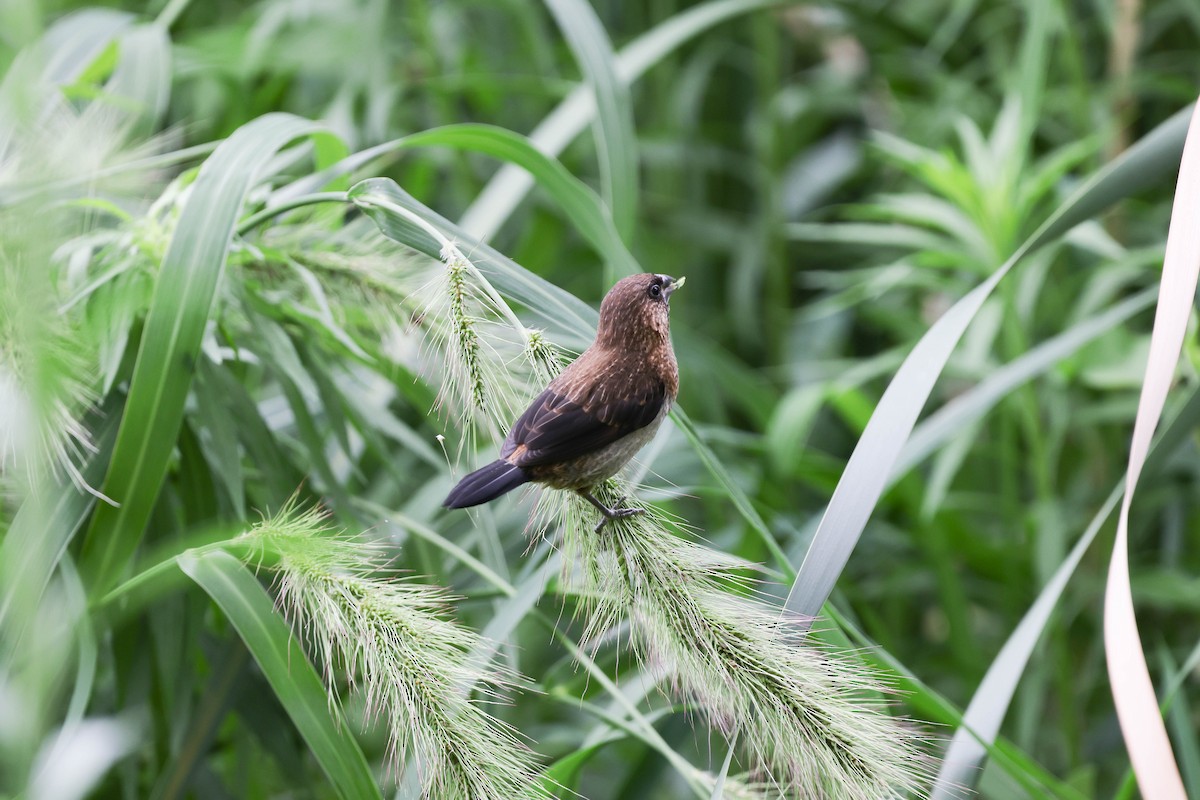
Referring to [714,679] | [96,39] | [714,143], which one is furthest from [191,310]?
[714,143]

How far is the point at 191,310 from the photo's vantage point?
0.74 m

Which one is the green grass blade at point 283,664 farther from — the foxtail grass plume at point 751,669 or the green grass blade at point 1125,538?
the green grass blade at point 1125,538

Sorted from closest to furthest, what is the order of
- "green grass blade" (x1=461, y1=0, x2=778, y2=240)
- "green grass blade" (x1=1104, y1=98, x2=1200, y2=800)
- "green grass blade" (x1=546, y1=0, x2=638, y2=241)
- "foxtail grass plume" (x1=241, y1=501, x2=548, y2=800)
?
"green grass blade" (x1=1104, y1=98, x2=1200, y2=800)
"foxtail grass plume" (x1=241, y1=501, x2=548, y2=800)
"green grass blade" (x1=546, y1=0, x2=638, y2=241)
"green grass blade" (x1=461, y1=0, x2=778, y2=240)

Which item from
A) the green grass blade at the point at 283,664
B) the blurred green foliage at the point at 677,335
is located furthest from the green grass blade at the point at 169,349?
the green grass blade at the point at 283,664

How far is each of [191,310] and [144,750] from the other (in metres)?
0.62

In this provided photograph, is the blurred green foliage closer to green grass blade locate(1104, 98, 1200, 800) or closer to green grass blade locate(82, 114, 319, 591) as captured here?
green grass blade locate(82, 114, 319, 591)

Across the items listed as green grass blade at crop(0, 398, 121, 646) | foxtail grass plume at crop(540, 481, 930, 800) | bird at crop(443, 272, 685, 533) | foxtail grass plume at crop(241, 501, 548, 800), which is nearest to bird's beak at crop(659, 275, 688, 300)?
bird at crop(443, 272, 685, 533)

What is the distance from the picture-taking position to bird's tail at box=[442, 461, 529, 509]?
548 mm

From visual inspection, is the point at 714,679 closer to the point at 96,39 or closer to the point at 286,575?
the point at 286,575

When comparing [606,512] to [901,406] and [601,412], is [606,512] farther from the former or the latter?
[901,406]

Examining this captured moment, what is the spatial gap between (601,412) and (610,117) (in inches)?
19.0

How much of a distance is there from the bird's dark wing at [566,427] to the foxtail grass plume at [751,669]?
0.21ft

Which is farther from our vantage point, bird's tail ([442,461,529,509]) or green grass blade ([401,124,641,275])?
green grass blade ([401,124,641,275])

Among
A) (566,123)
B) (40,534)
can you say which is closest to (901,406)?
(40,534)
